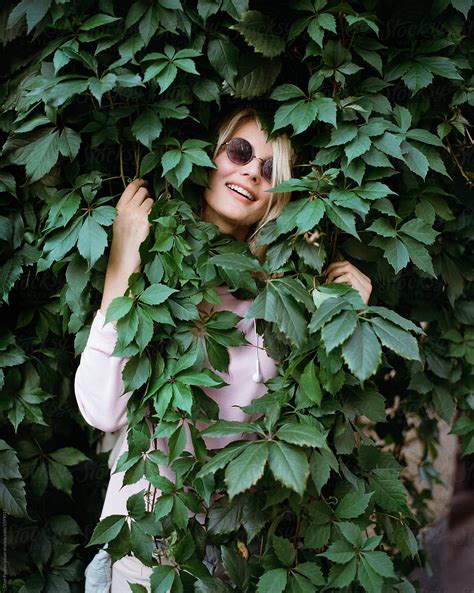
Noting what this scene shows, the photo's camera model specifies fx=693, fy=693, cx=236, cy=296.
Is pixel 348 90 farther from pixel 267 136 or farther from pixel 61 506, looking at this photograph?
pixel 61 506

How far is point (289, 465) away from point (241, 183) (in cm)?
69

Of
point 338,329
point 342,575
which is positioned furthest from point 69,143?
point 342,575

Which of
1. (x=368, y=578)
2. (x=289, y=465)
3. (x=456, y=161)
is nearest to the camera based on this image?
(x=289, y=465)

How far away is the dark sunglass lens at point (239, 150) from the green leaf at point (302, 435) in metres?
0.64

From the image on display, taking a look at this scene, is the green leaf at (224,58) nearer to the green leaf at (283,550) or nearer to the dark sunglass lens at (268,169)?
the dark sunglass lens at (268,169)

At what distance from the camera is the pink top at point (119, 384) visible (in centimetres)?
150

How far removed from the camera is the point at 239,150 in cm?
160

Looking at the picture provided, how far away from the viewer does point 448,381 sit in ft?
6.84

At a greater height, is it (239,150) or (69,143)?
(69,143)

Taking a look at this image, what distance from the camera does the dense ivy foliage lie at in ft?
4.61

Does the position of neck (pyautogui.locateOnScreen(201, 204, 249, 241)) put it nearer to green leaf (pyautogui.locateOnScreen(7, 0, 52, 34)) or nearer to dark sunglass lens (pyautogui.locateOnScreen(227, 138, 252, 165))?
dark sunglass lens (pyautogui.locateOnScreen(227, 138, 252, 165))

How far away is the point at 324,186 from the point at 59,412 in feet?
3.20

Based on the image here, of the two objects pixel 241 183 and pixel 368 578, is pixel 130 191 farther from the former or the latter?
pixel 368 578

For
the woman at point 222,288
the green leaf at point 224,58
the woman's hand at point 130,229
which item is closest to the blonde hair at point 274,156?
the woman at point 222,288
